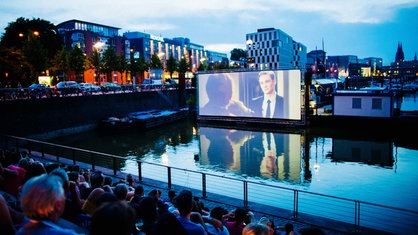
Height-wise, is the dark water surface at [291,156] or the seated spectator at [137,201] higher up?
the seated spectator at [137,201]

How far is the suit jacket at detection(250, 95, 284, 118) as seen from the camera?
30469mm

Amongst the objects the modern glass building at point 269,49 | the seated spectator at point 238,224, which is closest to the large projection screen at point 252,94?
the seated spectator at point 238,224

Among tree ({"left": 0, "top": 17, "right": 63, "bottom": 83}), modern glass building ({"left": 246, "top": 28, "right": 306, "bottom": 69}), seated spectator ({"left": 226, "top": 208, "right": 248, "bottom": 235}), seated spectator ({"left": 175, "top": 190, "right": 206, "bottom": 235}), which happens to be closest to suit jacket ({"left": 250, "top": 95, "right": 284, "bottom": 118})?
tree ({"left": 0, "top": 17, "right": 63, "bottom": 83})

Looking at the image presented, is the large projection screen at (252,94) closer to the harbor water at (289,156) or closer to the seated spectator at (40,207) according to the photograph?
the harbor water at (289,156)

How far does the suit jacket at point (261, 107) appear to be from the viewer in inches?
1200

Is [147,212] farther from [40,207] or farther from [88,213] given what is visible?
[40,207]

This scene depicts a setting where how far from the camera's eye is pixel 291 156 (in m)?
19.9

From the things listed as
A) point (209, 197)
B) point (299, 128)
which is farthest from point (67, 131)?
point (209, 197)

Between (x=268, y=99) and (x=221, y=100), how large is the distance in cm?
531

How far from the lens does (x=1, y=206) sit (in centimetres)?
281

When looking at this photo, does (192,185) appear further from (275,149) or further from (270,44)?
(270,44)

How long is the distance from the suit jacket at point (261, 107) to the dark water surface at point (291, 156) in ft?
9.18

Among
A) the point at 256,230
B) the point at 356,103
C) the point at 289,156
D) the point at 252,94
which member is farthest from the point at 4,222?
the point at 356,103

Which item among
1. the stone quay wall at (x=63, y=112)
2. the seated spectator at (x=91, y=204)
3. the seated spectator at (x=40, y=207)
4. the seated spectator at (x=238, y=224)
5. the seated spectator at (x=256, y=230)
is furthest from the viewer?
the stone quay wall at (x=63, y=112)
